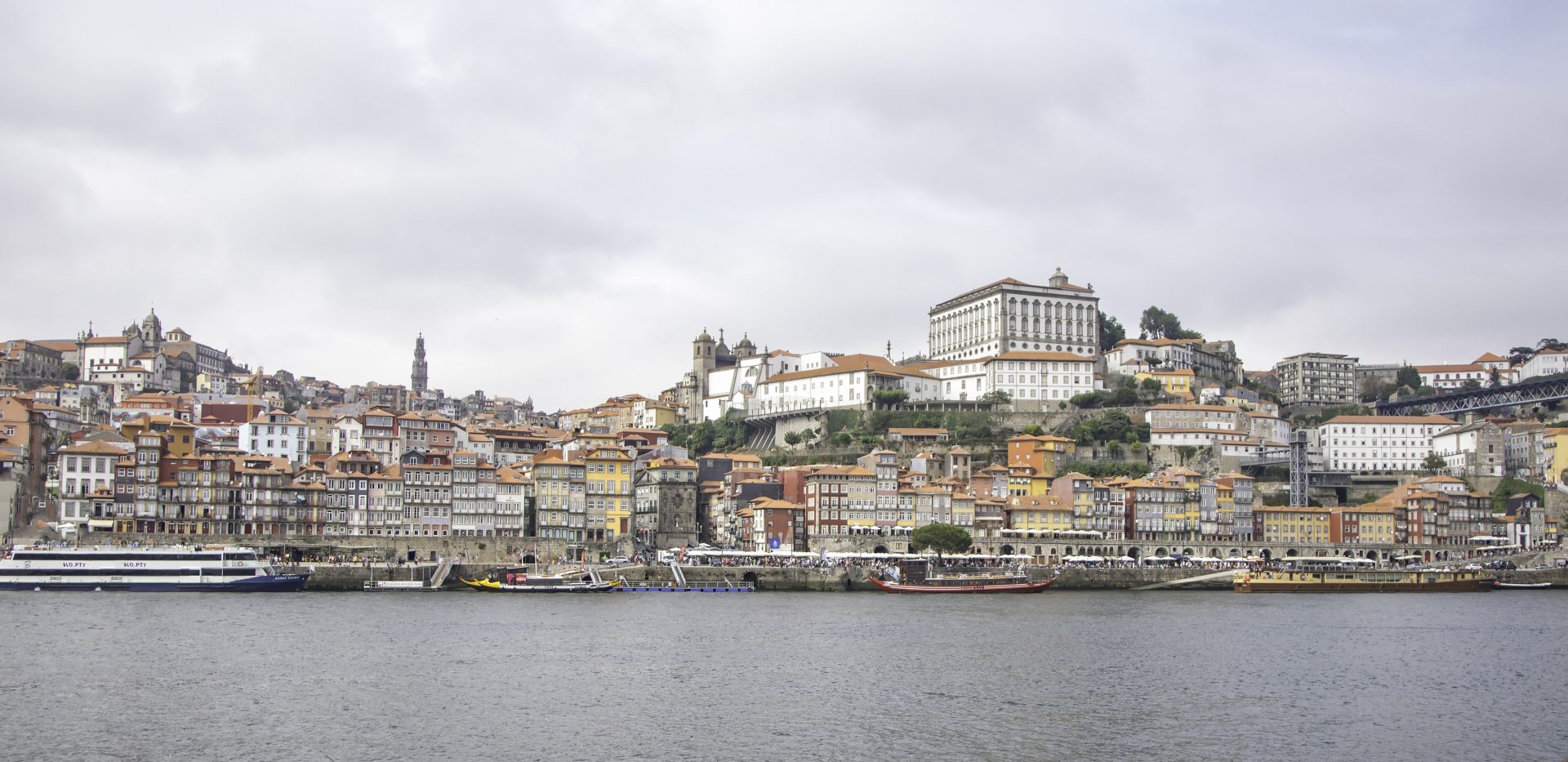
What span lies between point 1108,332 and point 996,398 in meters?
22.5

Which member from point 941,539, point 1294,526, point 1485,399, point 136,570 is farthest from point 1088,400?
point 136,570

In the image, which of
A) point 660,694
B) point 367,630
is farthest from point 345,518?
point 660,694

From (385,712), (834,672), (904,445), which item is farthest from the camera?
(904,445)

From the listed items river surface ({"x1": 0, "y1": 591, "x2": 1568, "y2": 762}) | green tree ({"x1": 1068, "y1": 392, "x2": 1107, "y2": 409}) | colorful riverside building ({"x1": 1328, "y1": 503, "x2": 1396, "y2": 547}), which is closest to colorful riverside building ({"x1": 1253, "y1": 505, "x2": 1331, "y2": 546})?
→ colorful riverside building ({"x1": 1328, "y1": 503, "x2": 1396, "y2": 547})

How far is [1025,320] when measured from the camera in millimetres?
109438

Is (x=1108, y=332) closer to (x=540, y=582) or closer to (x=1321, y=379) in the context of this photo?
(x=1321, y=379)

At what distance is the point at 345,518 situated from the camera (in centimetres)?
7175

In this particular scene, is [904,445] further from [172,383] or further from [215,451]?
[172,383]

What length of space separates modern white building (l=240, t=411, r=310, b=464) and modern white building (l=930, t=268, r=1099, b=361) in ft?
160

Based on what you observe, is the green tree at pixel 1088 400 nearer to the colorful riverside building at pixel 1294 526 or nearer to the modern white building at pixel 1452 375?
the colorful riverside building at pixel 1294 526

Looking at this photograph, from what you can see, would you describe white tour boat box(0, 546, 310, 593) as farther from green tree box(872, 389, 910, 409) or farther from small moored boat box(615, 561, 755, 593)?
green tree box(872, 389, 910, 409)

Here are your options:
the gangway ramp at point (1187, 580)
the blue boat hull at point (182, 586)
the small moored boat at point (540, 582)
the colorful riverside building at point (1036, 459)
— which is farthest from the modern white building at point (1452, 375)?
the blue boat hull at point (182, 586)

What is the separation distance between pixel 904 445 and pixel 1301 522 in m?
23.6

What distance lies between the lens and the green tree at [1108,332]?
117m
